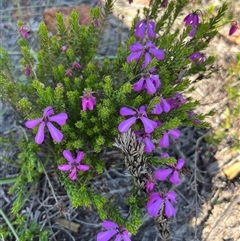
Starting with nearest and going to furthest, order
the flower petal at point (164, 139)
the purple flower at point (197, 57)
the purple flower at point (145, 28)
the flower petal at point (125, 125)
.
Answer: the flower petal at point (125, 125) → the flower petal at point (164, 139) → the purple flower at point (145, 28) → the purple flower at point (197, 57)

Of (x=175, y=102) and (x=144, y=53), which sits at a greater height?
(x=144, y=53)

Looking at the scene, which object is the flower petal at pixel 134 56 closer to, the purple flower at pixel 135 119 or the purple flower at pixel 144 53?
the purple flower at pixel 144 53

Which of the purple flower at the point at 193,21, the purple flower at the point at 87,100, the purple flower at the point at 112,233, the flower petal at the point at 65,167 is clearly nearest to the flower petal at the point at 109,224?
the purple flower at the point at 112,233

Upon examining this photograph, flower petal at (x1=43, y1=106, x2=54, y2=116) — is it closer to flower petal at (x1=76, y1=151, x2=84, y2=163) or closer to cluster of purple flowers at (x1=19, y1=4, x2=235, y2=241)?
cluster of purple flowers at (x1=19, y1=4, x2=235, y2=241)

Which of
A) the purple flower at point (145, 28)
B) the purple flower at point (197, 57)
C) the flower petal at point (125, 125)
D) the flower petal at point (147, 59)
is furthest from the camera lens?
the purple flower at point (197, 57)

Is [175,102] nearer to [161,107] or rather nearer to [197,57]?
[161,107]

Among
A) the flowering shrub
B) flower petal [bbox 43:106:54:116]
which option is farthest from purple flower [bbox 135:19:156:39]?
flower petal [bbox 43:106:54:116]


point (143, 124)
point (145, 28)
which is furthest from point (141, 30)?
point (143, 124)
